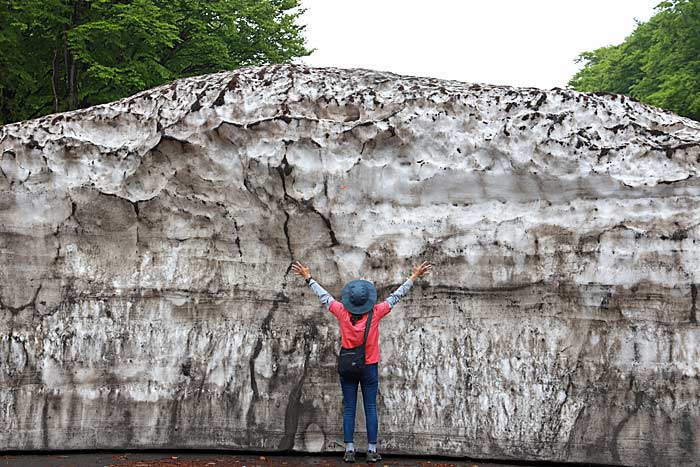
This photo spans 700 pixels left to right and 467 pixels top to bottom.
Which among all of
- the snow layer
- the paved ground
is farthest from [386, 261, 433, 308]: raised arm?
the paved ground

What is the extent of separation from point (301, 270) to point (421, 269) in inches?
43.1

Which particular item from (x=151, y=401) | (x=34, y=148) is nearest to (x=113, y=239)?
(x=34, y=148)

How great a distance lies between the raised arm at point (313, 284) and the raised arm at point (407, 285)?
51 cm

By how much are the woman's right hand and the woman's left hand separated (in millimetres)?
953

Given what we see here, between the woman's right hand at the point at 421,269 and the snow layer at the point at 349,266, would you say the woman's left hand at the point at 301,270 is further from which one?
the woman's right hand at the point at 421,269

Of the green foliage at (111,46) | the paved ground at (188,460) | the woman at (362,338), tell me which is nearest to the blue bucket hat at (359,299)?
the woman at (362,338)

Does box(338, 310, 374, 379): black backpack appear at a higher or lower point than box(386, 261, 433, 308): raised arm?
lower

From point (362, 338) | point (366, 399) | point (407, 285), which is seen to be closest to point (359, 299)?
point (362, 338)

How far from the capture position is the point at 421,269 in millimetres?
5691

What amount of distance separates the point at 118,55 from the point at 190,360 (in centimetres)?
1062

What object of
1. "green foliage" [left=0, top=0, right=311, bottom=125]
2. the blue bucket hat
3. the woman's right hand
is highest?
"green foliage" [left=0, top=0, right=311, bottom=125]

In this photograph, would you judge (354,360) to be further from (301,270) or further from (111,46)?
(111,46)

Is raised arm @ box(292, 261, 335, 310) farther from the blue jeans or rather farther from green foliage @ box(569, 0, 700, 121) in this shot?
green foliage @ box(569, 0, 700, 121)

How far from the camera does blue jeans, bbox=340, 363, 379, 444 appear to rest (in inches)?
206
